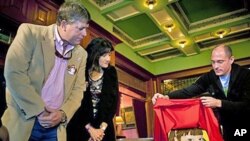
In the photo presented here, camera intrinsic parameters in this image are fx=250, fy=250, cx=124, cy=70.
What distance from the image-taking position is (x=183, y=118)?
1593 mm

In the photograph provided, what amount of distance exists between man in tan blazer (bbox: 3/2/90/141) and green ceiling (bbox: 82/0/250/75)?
245 centimetres

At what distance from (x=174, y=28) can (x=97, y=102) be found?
3161mm

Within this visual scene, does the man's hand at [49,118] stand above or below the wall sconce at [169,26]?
below

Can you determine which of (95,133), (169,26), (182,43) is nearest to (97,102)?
(95,133)

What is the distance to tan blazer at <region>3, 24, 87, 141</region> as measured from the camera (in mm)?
1070

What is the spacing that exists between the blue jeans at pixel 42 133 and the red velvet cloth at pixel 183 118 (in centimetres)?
68

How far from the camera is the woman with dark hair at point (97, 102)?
1554 millimetres

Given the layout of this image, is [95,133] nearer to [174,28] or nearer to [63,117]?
[63,117]

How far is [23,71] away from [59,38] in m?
0.25

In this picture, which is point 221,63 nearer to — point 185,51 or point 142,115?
point 185,51

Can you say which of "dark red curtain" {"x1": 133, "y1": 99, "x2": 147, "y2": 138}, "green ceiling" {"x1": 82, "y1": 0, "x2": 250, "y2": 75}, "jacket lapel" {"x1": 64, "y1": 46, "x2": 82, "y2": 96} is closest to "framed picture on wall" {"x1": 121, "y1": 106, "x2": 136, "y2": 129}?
"dark red curtain" {"x1": 133, "y1": 99, "x2": 147, "y2": 138}

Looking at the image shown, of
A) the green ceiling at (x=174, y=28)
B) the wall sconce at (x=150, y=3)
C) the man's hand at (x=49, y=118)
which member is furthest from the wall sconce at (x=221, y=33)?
the man's hand at (x=49, y=118)

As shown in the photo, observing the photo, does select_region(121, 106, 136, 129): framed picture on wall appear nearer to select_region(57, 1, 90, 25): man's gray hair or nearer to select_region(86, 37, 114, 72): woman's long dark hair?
select_region(86, 37, 114, 72): woman's long dark hair

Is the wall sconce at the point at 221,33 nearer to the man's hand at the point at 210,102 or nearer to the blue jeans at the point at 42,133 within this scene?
the man's hand at the point at 210,102
